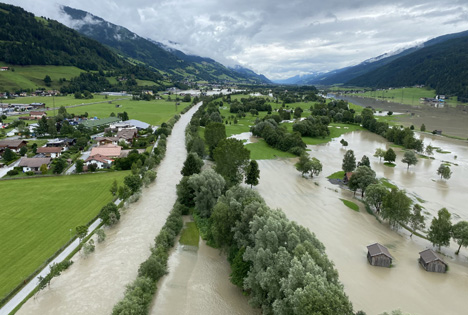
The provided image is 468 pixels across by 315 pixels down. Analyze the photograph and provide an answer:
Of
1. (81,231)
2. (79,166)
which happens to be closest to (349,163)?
(81,231)

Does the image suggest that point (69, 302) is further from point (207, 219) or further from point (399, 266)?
point (399, 266)

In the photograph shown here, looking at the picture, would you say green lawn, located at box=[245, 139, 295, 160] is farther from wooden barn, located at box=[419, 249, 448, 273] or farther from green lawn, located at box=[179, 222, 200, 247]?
wooden barn, located at box=[419, 249, 448, 273]

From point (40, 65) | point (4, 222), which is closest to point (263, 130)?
point (4, 222)

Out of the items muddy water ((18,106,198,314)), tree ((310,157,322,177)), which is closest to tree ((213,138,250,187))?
muddy water ((18,106,198,314))

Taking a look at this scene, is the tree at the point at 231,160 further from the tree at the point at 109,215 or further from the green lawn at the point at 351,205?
the tree at the point at 109,215

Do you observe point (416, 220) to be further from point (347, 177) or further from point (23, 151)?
point (23, 151)
